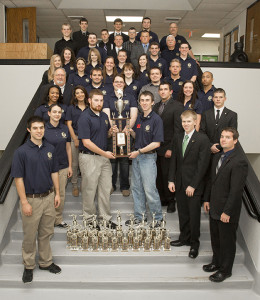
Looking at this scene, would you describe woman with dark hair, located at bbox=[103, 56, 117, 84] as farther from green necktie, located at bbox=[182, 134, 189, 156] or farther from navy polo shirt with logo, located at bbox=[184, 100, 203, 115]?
green necktie, located at bbox=[182, 134, 189, 156]

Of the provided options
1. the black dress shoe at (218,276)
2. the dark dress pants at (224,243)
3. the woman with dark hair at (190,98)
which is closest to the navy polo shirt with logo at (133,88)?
the woman with dark hair at (190,98)

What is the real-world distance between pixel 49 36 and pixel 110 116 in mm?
11120

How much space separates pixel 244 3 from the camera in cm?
948

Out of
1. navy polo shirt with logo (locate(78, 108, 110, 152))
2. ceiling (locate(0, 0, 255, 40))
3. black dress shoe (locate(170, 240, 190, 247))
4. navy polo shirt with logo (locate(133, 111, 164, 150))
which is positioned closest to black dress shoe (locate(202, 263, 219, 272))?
black dress shoe (locate(170, 240, 190, 247))

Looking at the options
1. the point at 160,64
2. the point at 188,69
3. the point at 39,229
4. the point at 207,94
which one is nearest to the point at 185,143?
the point at 207,94

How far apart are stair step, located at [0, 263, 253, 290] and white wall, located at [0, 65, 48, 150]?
4174 millimetres

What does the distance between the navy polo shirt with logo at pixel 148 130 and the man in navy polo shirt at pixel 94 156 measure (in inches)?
14.3

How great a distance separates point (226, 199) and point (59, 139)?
6.51ft

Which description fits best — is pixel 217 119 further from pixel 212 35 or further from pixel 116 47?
pixel 212 35

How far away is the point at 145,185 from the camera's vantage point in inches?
163

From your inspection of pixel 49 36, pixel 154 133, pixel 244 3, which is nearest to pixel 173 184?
pixel 154 133

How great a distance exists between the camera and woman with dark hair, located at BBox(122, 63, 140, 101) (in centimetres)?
493

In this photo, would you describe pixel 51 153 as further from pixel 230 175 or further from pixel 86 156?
pixel 230 175

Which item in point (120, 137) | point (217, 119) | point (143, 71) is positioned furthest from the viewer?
point (143, 71)
